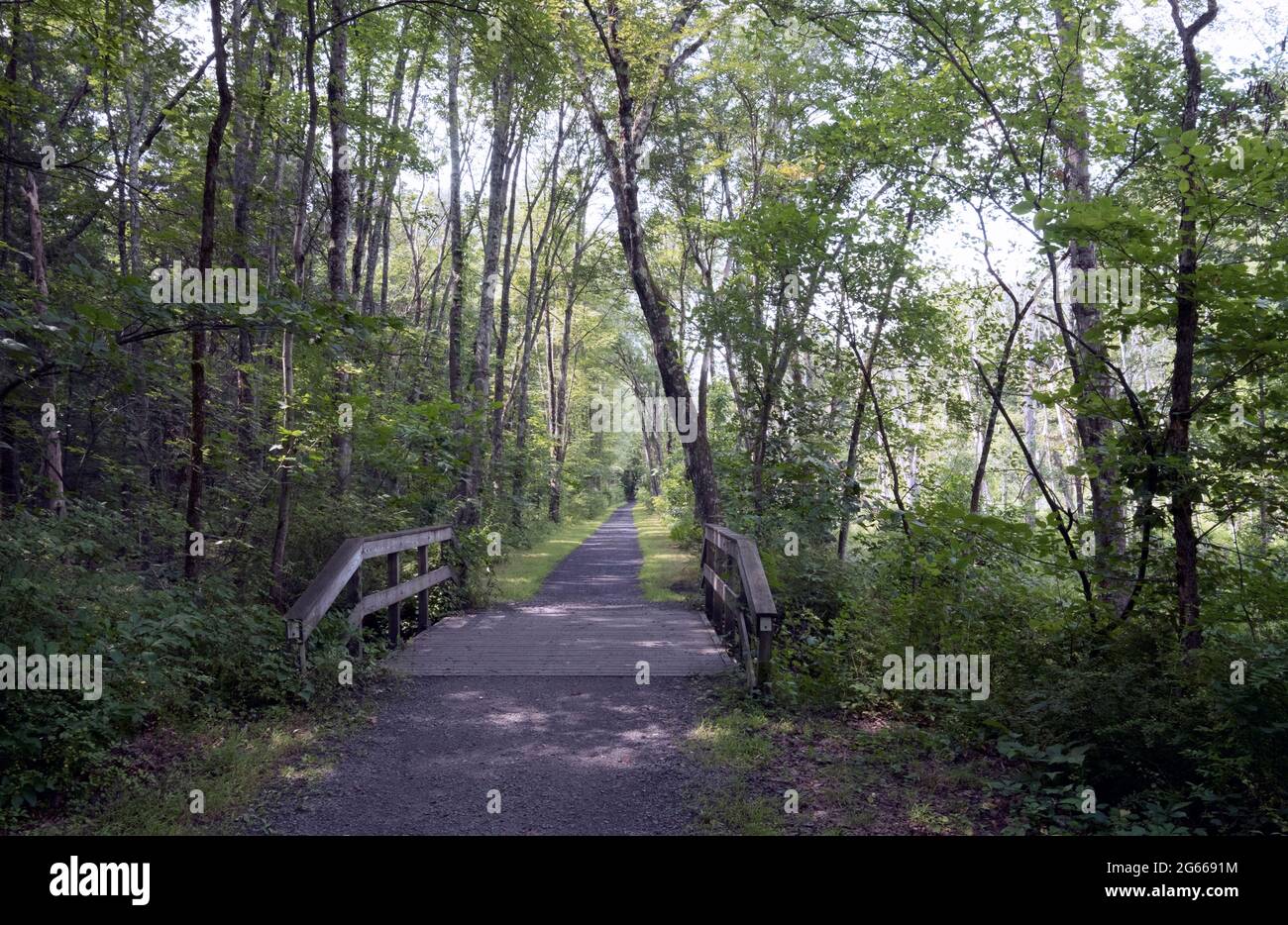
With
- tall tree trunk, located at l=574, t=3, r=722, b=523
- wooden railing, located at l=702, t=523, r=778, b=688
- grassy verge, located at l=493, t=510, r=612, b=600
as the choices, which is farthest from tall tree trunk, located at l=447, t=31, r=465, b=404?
wooden railing, located at l=702, t=523, r=778, b=688

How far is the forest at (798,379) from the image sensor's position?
179 inches

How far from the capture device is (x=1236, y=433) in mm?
4785

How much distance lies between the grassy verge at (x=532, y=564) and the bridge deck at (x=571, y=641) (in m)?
0.46

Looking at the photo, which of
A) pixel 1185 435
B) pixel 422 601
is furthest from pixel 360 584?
pixel 1185 435

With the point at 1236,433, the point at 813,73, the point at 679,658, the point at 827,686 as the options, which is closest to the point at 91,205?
the point at 679,658

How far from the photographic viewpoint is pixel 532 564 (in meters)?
18.5

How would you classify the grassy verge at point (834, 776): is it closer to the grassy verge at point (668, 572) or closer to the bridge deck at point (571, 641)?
the bridge deck at point (571, 641)

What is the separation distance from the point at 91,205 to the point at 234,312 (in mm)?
4157

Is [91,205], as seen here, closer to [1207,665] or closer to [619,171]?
[619,171]

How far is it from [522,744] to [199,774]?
2.00 metres

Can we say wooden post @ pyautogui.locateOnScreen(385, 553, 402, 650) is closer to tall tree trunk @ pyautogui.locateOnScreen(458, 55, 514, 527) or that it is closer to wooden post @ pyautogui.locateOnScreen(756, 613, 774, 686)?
wooden post @ pyautogui.locateOnScreen(756, 613, 774, 686)

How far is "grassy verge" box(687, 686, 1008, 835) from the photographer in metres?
4.31

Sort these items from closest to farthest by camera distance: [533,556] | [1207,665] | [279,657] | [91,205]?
[1207,665], [279,657], [91,205], [533,556]

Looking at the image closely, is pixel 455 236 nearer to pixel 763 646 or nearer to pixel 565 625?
pixel 565 625
